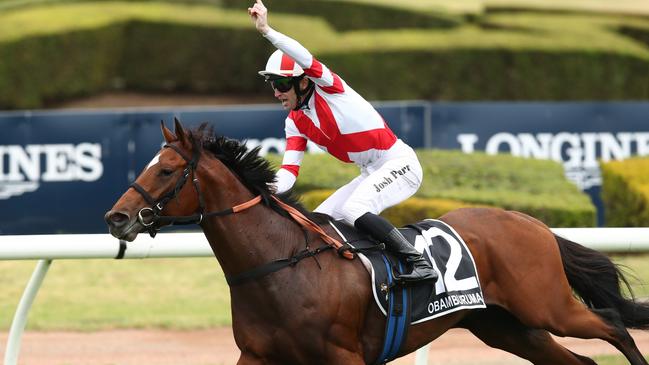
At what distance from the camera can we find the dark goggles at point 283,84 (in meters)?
4.97

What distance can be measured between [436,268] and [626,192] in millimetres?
5466

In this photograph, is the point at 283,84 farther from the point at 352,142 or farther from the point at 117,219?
the point at 117,219

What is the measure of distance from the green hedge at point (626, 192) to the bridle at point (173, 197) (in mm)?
5869

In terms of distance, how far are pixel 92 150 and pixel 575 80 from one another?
9.09 m

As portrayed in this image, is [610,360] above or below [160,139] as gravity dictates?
below

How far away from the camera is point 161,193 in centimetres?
453

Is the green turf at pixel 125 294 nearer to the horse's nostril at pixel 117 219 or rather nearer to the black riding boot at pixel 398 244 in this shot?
the black riding boot at pixel 398 244

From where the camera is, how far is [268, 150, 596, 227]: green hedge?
31.5 feet

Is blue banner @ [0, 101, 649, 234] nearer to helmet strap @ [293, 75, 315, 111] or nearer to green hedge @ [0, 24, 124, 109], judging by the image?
green hedge @ [0, 24, 124, 109]

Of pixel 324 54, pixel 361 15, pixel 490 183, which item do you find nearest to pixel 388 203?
pixel 490 183

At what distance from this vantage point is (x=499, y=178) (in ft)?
34.2

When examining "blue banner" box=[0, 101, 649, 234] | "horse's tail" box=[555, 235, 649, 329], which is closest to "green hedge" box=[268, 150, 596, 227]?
"blue banner" box=[0, 101, 649, 234]

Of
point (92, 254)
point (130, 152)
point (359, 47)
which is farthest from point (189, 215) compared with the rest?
point (359, 47)

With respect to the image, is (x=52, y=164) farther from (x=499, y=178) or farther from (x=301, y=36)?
(x=301, y=36)
